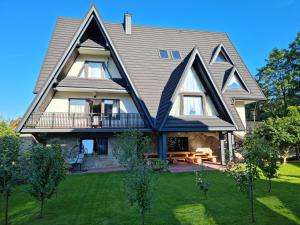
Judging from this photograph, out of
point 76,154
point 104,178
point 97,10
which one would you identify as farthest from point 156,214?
point 97,10

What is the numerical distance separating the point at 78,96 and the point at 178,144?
8055 millimetres

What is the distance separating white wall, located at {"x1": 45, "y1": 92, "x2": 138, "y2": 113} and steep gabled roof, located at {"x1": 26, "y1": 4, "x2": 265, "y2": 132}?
4.24 ft

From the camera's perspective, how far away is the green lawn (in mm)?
6215

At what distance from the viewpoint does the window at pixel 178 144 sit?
61.8 ft

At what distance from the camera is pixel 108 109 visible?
57.7ft

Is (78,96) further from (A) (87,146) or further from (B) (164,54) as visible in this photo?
(B) (164,54)

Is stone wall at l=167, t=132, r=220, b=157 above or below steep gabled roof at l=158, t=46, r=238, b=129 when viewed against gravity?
below

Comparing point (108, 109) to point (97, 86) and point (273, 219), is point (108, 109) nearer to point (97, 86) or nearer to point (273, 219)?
point (97, 86)

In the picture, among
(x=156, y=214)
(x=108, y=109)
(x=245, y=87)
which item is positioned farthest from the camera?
(x=245, y=87)

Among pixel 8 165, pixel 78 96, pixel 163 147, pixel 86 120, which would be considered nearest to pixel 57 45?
pixel 78 96

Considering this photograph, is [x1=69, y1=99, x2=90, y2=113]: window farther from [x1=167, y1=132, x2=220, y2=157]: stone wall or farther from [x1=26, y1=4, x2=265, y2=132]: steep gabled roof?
[x1=167, y1=132, x2=220, y2=157]: stone wall

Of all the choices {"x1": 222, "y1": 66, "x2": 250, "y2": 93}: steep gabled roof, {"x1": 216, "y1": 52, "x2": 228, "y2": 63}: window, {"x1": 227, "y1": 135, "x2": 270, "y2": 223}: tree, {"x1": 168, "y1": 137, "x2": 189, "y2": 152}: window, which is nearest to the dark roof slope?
{"x1": 168, "y1": 137, "x2": 189, "y2": 152}: window

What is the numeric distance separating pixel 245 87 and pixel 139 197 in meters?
16.8

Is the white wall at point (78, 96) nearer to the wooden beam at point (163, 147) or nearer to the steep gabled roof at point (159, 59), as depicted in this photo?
the steep gabled roof at point (159, 59)
